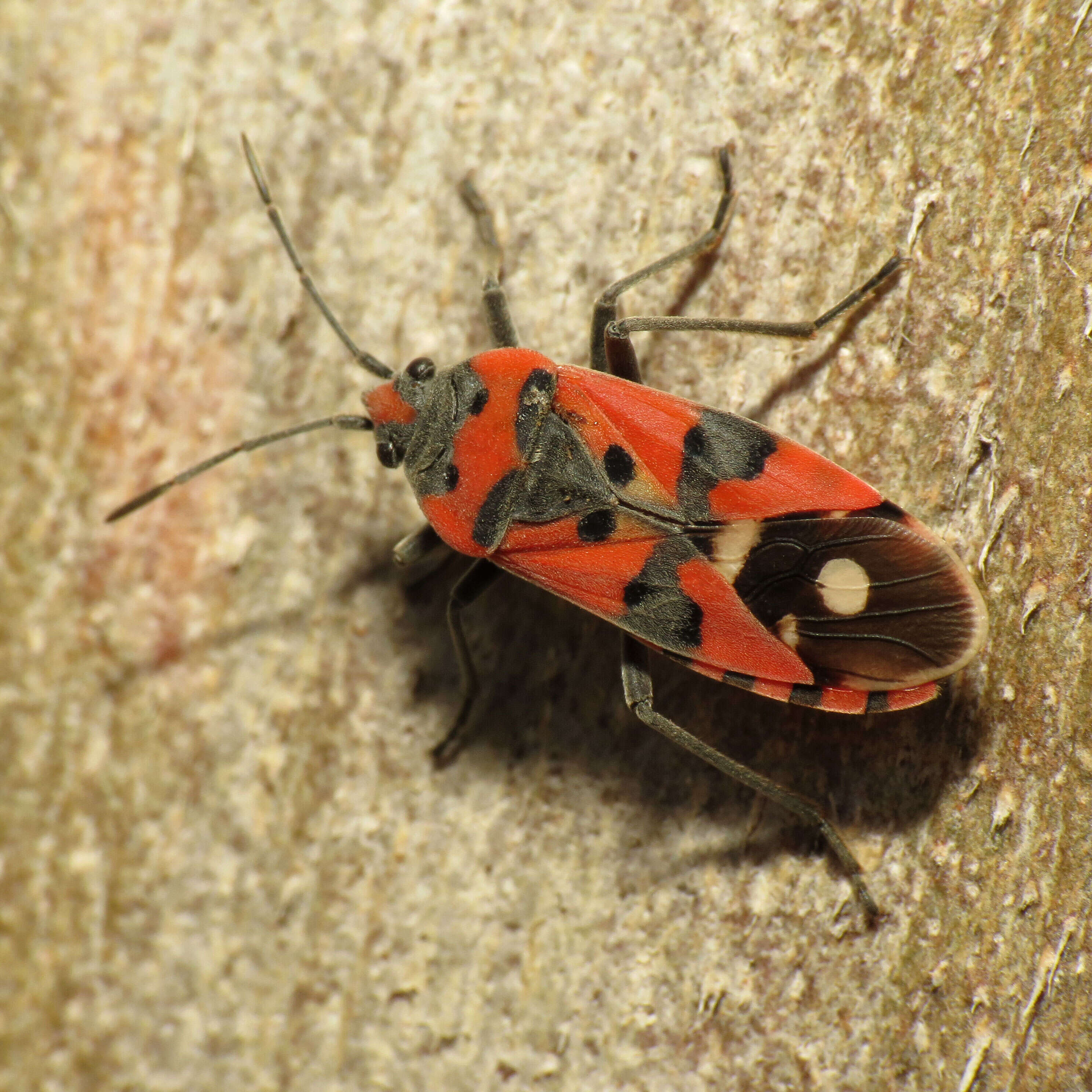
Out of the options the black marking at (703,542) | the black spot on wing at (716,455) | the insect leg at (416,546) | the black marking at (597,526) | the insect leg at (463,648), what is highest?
the black spot on wing at (716,455)

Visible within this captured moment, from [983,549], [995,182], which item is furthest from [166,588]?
[995,182]

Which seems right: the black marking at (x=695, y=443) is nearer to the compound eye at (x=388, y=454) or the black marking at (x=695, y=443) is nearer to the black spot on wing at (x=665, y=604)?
the black spot on wing at (x=665, y=604)

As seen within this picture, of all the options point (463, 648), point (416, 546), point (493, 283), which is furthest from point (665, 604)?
point (493, 283)

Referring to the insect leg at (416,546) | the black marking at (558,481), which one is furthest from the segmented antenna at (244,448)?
the black marking at (558,481)

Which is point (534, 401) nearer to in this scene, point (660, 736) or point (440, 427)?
point (440, 427)

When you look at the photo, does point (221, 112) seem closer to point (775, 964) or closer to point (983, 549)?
point (983, 549)

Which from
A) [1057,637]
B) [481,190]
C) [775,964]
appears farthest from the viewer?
[481,190]

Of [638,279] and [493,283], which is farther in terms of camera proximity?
[493,283]
